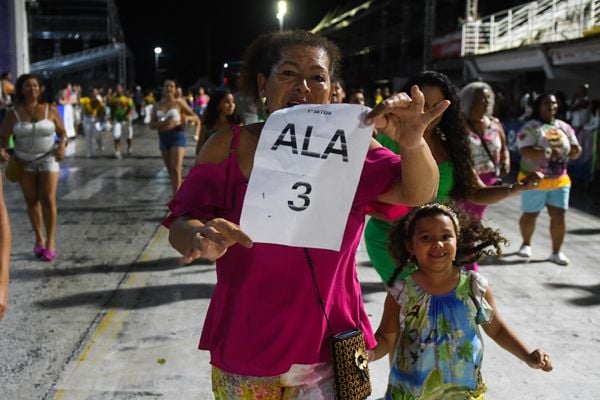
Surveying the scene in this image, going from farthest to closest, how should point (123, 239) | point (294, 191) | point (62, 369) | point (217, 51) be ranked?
point (217, 51) < point (123, 239) < point (62, 369) < point (294, 191)

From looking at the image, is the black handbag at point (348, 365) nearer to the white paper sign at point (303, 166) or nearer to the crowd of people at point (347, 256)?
the crowd of people at point (347, 256)

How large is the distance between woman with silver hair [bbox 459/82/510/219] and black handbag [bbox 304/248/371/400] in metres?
3.01

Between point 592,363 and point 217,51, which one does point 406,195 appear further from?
point 217,51

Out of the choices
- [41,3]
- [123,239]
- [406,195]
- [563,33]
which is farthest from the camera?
[41,3]

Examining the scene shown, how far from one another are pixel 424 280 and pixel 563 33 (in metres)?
19.7

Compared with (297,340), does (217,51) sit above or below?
above

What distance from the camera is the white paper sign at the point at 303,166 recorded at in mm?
1960

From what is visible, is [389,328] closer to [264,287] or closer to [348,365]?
[348,365]

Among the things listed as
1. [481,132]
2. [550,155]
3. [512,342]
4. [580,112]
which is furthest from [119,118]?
[512,342]

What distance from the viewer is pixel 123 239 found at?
8.00m

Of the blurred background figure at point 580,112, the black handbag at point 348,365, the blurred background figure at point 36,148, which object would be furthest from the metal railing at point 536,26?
the black handbag at point 348,365

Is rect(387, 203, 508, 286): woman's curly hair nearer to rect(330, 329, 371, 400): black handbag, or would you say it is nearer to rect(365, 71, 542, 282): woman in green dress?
rect(365, 71, 542, 282): woman in green dress

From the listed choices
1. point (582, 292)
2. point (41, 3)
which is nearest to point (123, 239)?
point (582, 292)

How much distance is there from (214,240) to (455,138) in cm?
243
